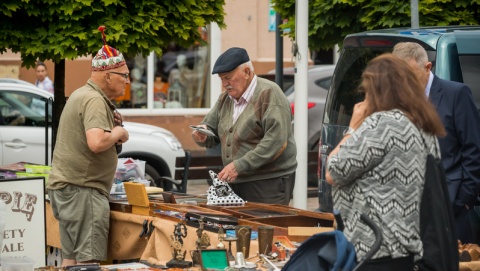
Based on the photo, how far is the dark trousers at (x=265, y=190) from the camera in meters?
8.01

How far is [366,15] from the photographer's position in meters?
11.7

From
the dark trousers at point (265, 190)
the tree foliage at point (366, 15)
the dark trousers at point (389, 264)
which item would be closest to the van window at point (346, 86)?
the dark trousers at point (265, 190)

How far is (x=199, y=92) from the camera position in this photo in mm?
21469

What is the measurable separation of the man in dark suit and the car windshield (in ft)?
27.3

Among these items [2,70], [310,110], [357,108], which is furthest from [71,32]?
[2,70]

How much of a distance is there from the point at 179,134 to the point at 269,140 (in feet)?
42.8

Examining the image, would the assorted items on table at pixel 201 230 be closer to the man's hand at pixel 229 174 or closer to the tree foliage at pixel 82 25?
the man's hand at pixel 229 174

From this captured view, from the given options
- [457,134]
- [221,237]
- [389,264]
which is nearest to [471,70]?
[457,134]

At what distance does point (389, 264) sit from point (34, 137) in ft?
32.1

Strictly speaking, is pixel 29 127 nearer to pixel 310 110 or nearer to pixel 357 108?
pixel 310 110

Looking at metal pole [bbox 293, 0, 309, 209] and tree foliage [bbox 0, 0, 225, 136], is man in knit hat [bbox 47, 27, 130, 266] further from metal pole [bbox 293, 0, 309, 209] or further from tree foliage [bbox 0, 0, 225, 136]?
metal pole [bbox 293, 0, 309, 209]

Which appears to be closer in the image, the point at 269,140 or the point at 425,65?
the point at 425,65

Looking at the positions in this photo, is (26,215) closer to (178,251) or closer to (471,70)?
(178,251)

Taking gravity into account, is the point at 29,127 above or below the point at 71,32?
below
